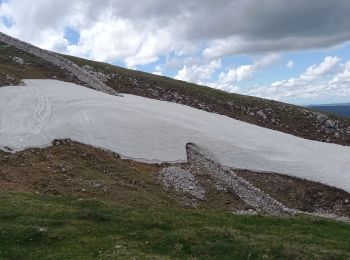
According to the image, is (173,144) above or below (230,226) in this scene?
above

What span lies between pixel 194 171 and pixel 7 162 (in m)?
16.0

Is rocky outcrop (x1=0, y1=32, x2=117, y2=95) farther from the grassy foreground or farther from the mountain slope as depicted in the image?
the grassy foreground

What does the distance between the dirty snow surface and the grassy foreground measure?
1324cm

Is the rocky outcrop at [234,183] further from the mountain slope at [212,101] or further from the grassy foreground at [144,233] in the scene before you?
the mountain slope at [212,101]

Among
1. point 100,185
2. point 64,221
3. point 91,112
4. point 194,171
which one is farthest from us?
point 91,112

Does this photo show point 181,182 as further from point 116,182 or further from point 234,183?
point 116,182

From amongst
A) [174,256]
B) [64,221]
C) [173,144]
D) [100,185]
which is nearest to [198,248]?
[174,256]

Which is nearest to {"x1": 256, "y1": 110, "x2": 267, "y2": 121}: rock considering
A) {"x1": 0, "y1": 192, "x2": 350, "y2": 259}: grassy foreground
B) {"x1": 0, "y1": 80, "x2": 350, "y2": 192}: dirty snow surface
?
{"x1": 0, "y1": 80, "x2": 350, "y2": 192}: dirty snow surface

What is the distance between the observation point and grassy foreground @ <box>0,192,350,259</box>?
2364 centimetres

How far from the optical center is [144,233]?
1037 inches

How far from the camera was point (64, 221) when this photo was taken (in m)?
27.0

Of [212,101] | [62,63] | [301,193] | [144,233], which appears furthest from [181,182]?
[62,63]

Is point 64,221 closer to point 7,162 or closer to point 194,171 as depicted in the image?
point 7,162

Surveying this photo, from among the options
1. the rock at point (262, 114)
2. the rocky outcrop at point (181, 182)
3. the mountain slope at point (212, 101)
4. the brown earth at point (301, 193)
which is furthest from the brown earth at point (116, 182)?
the rock at point (262, 114)
